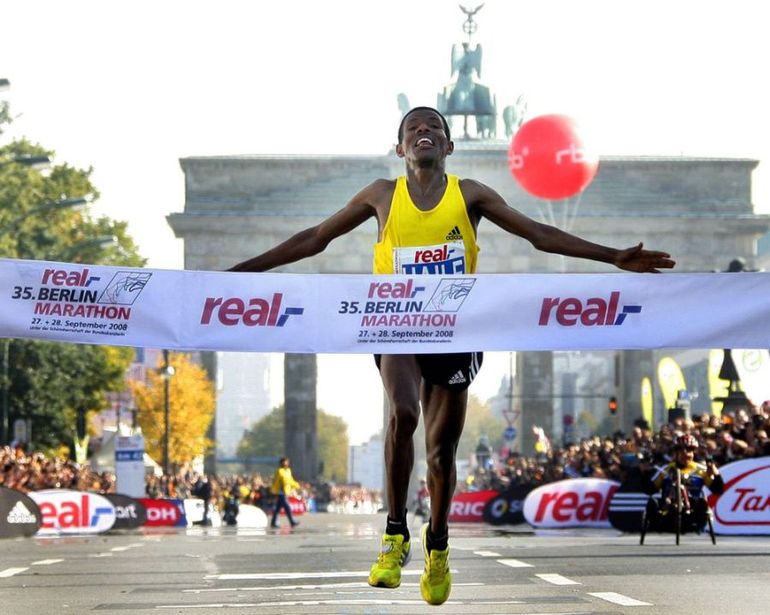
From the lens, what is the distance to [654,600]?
12.7 meters

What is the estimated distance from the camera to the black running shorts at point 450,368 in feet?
34.4

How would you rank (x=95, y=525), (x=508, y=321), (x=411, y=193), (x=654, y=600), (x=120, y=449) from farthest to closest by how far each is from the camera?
(x=120, y=449) < (x=95, y=525) < (x=654, y=600) < (x=508, y=321) < (x=411, y=193)

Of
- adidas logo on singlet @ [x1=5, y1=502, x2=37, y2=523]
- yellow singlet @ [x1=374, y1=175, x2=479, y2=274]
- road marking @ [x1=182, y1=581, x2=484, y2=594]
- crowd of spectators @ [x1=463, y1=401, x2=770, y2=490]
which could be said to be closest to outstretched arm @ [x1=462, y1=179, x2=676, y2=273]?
yellow singlet @ [x1=374, y1=175, x2=479, y2=274]

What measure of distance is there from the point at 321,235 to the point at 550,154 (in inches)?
859

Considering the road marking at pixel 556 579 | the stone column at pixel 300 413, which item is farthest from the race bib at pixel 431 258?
the stone column at pixel 300 413

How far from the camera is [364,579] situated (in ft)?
52.2

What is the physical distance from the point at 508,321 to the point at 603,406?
147199 mm

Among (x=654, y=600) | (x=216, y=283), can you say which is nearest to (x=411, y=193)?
(x=216, y=283)

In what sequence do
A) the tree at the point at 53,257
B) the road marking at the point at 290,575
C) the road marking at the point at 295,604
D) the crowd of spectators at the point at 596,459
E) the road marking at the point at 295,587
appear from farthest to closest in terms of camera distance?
the tree at the point at 53,257, the crowd of spectators at the point at 596,459, the road marking at the point at 290,575, the road marking at the point at 295,587, the road marking at the point at 295,604

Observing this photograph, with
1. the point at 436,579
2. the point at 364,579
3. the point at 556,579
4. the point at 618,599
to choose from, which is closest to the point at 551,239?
the point at 436,579

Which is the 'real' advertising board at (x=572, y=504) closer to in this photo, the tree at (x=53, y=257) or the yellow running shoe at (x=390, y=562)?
the tree at (x=53, y=257)

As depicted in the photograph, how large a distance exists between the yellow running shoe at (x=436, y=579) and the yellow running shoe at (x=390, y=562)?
0.38 feet

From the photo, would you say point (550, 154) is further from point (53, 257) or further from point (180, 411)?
point (180, 411)

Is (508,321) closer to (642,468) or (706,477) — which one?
(706,477)
